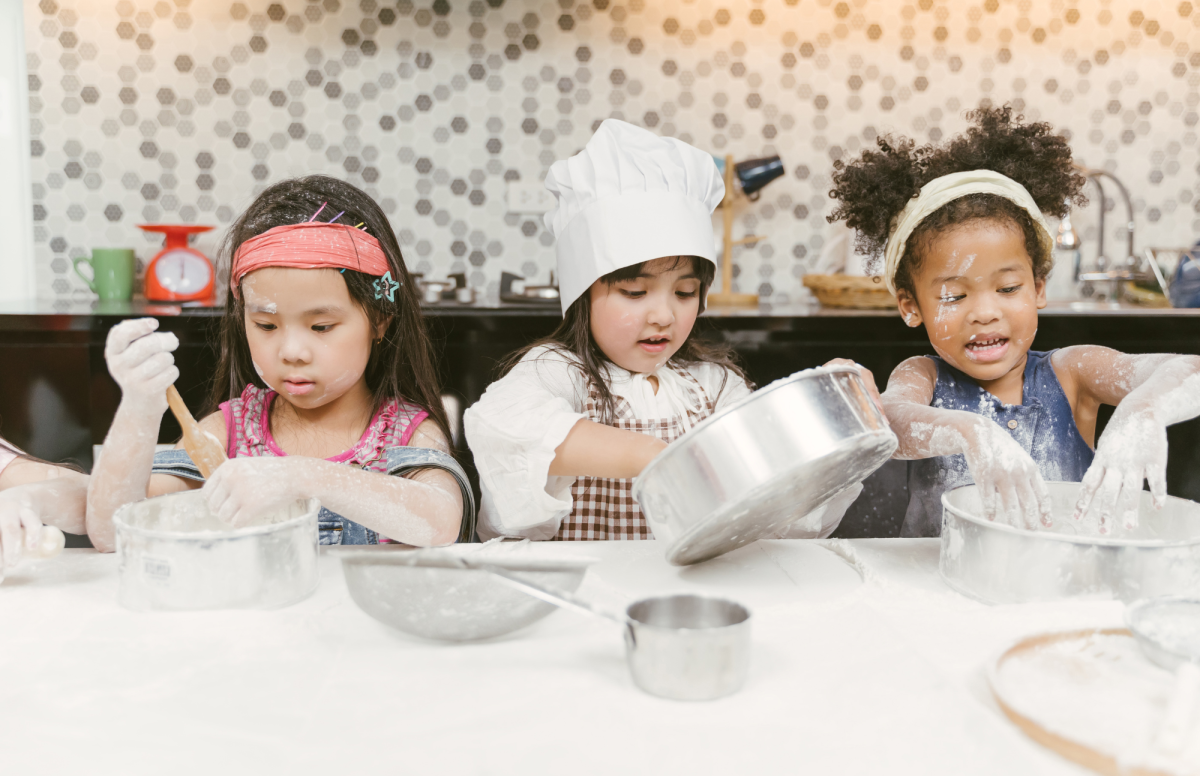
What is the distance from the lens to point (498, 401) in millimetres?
1132

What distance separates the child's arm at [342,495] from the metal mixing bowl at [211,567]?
6 cm

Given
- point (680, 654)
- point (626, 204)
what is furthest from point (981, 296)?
point (680, 654)

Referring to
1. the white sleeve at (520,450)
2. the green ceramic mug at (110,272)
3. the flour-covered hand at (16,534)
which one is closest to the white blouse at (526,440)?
the white sleeve at (520,450)

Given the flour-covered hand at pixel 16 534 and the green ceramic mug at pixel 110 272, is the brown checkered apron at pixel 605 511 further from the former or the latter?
the green ceramic mug at pixel 110 272

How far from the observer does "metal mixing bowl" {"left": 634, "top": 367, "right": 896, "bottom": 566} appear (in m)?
0.69

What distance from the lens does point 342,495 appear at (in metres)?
0.91

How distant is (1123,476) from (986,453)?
125mm

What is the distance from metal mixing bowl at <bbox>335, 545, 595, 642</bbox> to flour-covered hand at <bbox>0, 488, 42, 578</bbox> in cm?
35

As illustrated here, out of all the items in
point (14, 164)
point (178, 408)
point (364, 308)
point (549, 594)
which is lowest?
point (549, 594)

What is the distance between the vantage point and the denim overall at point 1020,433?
4.19 feet

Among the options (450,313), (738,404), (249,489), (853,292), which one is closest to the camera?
(738,404)

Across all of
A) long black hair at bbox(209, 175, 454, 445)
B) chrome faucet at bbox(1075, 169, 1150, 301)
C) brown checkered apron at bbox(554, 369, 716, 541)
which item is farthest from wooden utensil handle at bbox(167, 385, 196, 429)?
chrome faucet at bbox(1075, 169, 1150, 301)

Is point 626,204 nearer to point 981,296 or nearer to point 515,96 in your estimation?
point 981,296

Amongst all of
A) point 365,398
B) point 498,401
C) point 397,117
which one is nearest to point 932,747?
point 498,401
